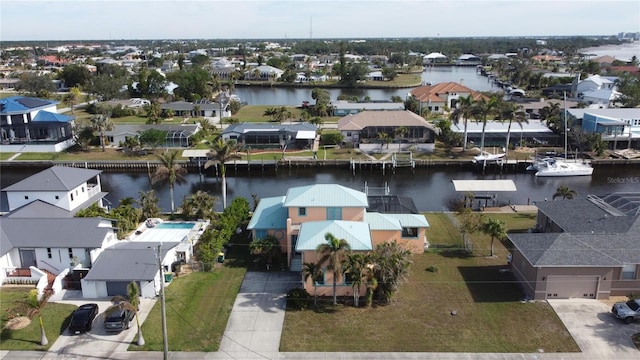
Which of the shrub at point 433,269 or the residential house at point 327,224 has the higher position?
the residential house at point 327,224

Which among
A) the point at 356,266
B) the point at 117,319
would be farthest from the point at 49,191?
the point at 356,266

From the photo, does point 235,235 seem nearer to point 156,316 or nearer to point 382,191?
point 156,316

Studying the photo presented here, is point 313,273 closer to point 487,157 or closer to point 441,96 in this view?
point 487,157

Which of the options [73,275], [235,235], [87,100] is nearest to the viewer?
[73,275]

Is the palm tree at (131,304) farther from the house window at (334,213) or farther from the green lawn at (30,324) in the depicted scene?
the house window at (334,213)

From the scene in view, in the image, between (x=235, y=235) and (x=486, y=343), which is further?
(x=235, y=235)

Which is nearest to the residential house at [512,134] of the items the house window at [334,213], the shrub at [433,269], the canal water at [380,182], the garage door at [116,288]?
the canal water at [380,182]

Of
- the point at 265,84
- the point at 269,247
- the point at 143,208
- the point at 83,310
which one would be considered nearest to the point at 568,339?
the point at 269,247
